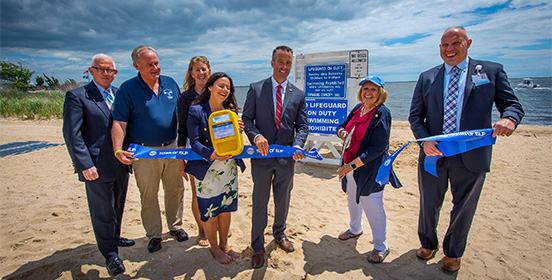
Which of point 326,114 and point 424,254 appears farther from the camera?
point 326,114

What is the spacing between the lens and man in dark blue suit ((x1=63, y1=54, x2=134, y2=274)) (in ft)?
9.51

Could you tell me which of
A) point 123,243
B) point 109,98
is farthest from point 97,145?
point 123,243

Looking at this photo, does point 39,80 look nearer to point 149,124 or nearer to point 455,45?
point 149,124

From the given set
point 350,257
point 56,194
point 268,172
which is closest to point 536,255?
point 350,257

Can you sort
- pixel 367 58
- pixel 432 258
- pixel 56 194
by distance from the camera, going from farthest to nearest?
1. pixel 367 58
2. pixel 56 194
3. pixel 432 258

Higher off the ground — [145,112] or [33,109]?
[33,109]

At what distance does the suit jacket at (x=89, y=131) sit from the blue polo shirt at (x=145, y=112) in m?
0.18

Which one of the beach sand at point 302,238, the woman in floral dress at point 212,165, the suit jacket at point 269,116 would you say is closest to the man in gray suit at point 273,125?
the suit jacket at point 269,116

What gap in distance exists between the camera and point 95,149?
3.04 metres

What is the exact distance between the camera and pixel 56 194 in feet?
17.8

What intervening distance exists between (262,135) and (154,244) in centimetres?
199

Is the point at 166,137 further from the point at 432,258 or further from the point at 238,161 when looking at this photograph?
the point at 432,258

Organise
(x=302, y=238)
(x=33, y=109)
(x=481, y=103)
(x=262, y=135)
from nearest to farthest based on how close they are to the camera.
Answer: (x=481, y=103), (x=262, y=135), (x=302, y=238), (x=33, y=109)

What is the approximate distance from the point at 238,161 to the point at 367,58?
450 centimetres
